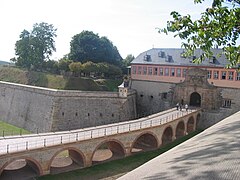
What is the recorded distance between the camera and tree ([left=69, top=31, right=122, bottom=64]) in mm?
46094

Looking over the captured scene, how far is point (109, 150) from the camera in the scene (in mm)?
24312

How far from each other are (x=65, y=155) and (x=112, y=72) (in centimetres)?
2155

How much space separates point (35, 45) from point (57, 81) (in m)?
11.0

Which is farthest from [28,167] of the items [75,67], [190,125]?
[75,67]

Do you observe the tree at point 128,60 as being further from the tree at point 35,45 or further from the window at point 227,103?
the window at point 227,103

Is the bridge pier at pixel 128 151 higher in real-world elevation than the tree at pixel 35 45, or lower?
lower

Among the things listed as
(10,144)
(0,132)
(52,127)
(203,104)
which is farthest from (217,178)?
(203,104)

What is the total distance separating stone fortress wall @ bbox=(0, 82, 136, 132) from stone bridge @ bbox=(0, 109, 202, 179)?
5.27m

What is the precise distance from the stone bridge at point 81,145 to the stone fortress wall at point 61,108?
527 cm

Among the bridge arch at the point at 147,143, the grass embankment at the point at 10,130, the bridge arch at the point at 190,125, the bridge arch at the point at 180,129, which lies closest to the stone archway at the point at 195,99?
the bridge arch at the point at 190,125

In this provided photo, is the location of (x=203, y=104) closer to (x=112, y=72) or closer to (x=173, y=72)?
(x=173, y=72)

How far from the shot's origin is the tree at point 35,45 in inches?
1764

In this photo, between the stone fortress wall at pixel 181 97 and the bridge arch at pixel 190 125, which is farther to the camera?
the stone fortress wall at pixel 181 97

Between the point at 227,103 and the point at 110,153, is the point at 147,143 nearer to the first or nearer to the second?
the point at 110,153
